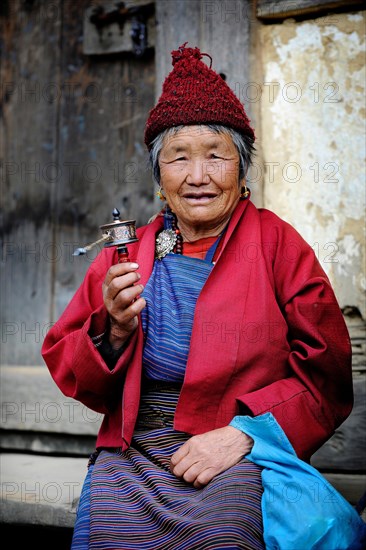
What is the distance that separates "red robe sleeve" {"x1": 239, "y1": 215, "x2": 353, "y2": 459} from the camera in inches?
88.9

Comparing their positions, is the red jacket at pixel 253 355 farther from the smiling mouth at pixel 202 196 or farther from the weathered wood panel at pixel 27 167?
the weathered wood panel at pixel 27 167

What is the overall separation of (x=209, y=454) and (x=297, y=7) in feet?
6.44

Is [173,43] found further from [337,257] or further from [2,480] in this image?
[2,480]

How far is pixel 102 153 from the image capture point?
3941 millimetres

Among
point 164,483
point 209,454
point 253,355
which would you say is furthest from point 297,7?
point 164,483

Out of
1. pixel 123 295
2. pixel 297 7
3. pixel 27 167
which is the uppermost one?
pixel 297 7

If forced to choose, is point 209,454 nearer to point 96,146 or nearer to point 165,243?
point 165,243

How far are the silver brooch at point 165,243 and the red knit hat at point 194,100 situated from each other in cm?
36

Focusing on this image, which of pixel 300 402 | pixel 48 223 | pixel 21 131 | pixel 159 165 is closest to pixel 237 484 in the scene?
pixel 300 402

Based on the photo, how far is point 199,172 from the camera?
251 centimetres

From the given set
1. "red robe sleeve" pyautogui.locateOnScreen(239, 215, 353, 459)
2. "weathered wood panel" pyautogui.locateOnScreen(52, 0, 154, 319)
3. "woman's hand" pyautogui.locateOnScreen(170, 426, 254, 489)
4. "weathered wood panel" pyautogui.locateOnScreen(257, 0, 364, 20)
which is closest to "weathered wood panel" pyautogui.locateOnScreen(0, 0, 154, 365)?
"weathered wood panel" pyautogui.locateOnScreen(52, 0, 154, 319)

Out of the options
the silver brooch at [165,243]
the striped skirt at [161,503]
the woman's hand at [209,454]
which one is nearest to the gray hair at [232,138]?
the silver brooch at [165,243]

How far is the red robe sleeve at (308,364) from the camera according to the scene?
2258 mm

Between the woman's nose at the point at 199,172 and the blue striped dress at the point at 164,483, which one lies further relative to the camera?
the woman's nose at the point at 199,172
